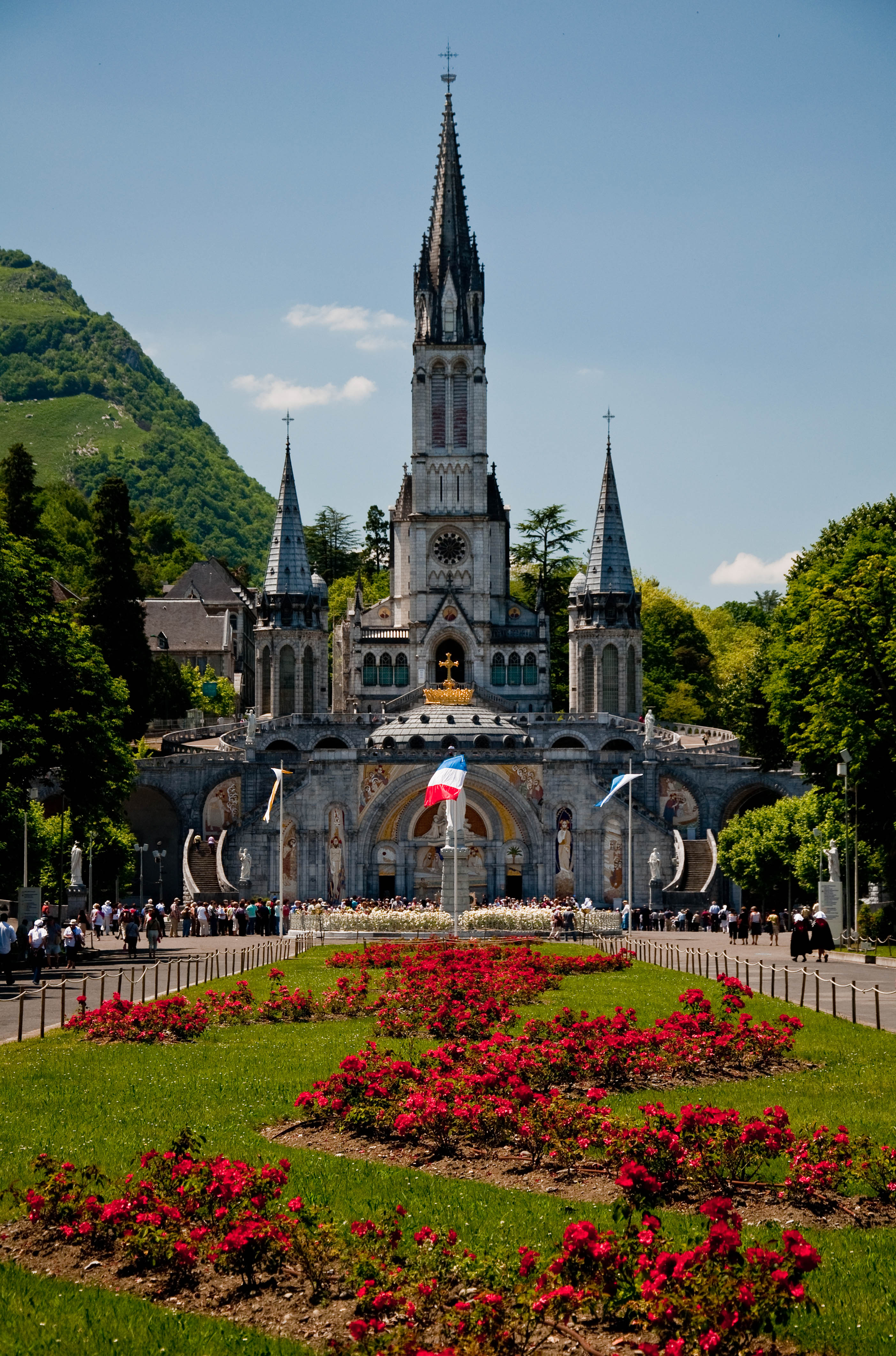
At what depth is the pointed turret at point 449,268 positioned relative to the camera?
103 metres

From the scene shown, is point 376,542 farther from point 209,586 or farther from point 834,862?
point 834,862

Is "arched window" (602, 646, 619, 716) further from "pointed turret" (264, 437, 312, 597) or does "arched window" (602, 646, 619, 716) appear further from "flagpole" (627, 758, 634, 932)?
"flagpole" (627, 758, 634, 932)

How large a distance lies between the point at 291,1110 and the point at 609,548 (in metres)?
82.9

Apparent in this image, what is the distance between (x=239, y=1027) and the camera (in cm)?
2569

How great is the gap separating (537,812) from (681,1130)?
191 ft

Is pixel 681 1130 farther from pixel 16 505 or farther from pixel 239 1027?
pixel 16 505

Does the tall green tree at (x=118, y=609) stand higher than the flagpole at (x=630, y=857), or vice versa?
the tall green tree at (x=118, y=609)

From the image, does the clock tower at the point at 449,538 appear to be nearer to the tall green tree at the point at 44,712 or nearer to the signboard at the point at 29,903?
the tall green tree at the point at 44,712

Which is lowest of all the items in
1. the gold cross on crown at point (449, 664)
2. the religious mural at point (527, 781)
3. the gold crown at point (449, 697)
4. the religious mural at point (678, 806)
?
the religious mural at point (678, 806)

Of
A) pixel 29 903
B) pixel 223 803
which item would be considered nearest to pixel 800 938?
pixel 29 903

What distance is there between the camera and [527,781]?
72375mm

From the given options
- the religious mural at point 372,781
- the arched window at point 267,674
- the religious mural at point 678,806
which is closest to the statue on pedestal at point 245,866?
the religious mural at point 372,781

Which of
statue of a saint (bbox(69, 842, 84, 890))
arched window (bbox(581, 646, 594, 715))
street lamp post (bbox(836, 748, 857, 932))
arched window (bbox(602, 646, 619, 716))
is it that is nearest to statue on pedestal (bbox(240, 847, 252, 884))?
statue of a saint (bbox(69, 842, 84, 890))

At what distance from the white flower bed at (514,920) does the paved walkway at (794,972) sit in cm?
377
